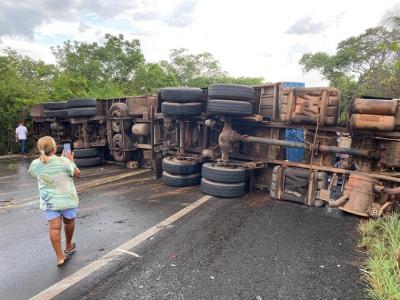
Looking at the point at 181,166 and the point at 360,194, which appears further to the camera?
the point at 181,166

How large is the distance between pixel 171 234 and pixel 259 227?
1.35 metres

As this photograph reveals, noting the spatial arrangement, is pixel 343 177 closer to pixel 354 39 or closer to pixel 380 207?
pixel 380 207

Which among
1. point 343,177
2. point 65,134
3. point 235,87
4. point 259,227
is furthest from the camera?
point 65,134

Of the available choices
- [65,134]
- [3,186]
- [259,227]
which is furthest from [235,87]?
[65,134]

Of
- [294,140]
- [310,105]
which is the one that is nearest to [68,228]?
[310,105]

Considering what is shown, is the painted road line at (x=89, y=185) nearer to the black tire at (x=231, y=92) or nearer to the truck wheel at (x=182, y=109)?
the truck wheel at (x=182, y=109)

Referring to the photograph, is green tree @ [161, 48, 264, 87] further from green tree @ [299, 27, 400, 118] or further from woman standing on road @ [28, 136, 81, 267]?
woman standing on road @ [28, 136, 81, 267]

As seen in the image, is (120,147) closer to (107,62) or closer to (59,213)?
(59,213)

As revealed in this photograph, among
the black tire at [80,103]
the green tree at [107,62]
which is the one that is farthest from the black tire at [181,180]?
the green tree at [107,62]

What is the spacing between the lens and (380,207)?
4648mm

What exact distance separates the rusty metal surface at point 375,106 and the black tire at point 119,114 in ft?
21.4

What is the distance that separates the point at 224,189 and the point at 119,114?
4.88 m

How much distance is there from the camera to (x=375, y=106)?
185 inches

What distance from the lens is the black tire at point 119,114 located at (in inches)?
360
